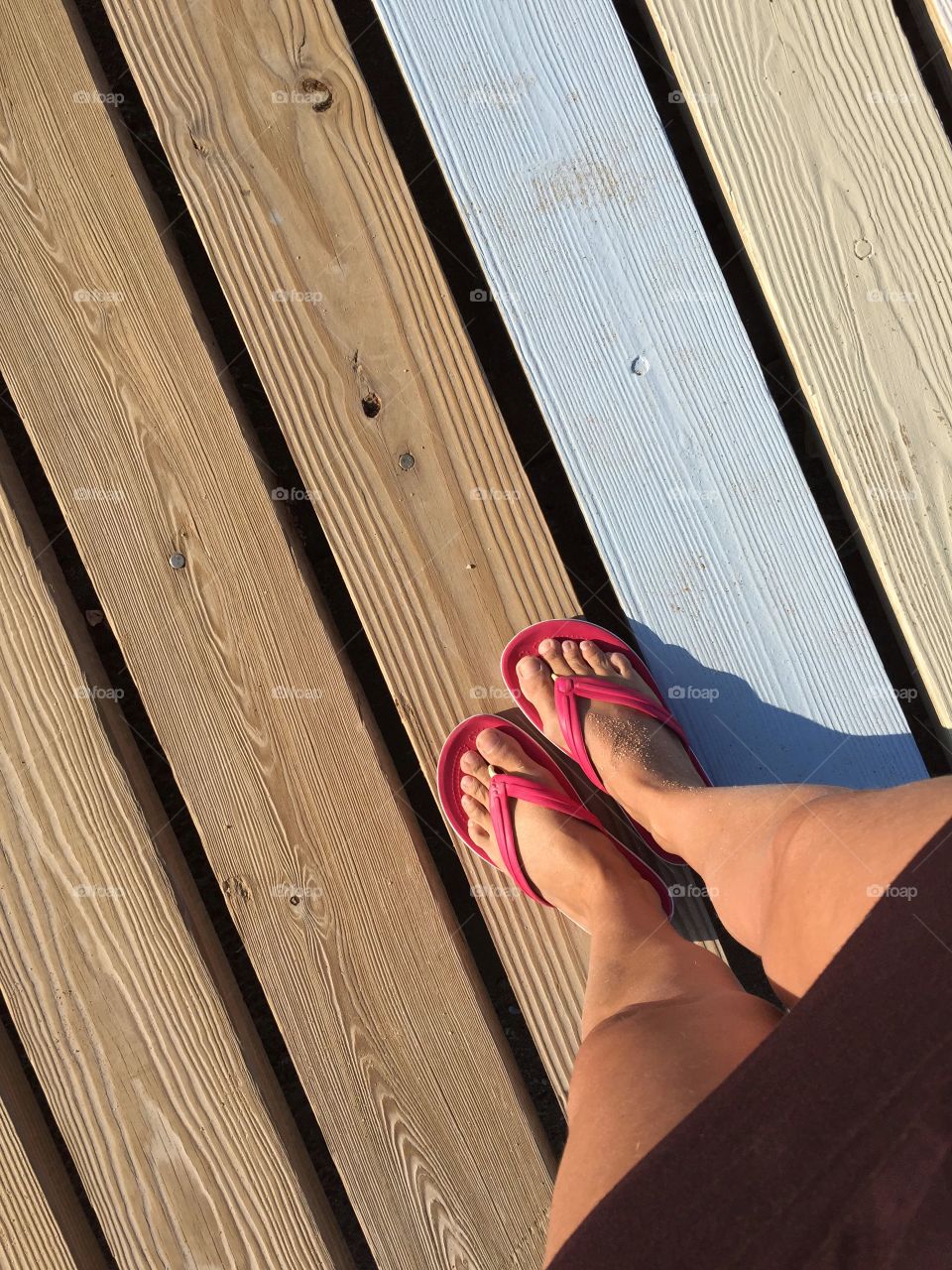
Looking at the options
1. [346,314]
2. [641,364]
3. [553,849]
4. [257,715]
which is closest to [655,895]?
[553,849]

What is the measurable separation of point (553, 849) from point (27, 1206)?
3.48 ft

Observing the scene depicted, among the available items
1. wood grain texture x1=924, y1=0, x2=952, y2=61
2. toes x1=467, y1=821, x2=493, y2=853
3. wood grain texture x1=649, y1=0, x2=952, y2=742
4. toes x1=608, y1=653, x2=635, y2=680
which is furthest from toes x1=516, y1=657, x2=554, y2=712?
wood grain texture x1=924, y1=0, x2=952, y2=61

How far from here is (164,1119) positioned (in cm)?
140

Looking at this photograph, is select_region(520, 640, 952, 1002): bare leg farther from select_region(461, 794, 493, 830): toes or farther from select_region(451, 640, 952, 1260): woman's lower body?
select_region(461, 794, 493, 830): toes

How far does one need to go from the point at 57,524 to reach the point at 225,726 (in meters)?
0.49

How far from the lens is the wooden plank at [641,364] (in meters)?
1.33

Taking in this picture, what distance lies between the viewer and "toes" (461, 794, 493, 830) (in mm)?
1407

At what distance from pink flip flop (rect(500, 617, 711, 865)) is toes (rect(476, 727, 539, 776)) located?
6cm

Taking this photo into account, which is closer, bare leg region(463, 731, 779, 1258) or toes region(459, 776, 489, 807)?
bare leg region(463, 731, 779, 1258)

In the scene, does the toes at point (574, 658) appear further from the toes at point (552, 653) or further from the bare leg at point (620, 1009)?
the bare leg at point (620, 1009)

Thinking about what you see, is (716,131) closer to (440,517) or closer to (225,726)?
(440,517)

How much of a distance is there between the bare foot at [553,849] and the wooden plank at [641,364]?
11.5 inches

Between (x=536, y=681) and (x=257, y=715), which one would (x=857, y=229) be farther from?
(x=257, y=715)

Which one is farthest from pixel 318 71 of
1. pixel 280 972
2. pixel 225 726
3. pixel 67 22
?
pixel 280 972
